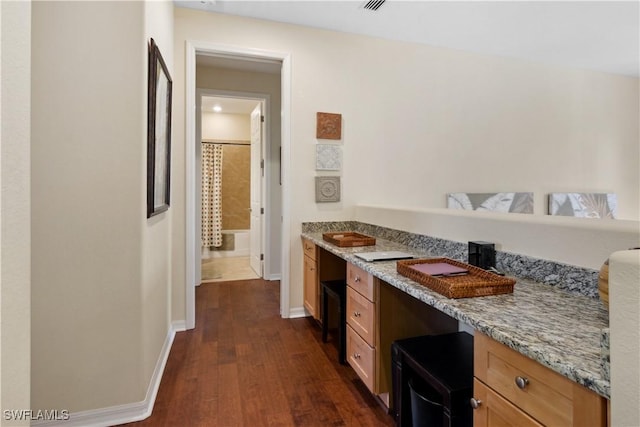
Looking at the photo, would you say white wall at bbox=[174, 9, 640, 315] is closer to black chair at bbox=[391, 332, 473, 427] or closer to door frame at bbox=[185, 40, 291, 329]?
door frame at bbox=[185, 40, 291, 329]

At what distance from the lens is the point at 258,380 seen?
2.08 metres

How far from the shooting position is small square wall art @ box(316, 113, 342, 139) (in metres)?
3.11

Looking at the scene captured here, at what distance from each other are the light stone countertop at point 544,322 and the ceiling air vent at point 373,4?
7.59 feet

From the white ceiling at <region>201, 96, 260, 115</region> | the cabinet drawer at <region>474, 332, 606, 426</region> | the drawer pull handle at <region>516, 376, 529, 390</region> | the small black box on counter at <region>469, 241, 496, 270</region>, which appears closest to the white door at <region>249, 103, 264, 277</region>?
the white ceiling at <region>201, 96, 260, 115</region>

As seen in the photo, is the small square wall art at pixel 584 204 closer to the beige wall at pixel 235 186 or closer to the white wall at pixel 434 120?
the white wall at pixel 434 120

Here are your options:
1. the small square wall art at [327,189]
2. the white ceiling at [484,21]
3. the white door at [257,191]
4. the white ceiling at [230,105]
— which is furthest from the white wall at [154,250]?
the white ceiling at [230,105]

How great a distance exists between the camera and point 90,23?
62.3 inches

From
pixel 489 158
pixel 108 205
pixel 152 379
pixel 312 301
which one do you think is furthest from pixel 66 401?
pixel 489 158

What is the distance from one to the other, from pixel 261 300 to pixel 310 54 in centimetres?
250

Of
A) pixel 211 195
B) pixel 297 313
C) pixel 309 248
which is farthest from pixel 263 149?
pixel 297 313

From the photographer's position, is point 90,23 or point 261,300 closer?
point 90,23

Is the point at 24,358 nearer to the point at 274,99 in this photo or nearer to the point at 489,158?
the point at 274,99

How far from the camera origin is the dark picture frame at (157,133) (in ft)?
5.97

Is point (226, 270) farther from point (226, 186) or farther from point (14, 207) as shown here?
point (14, 207)
